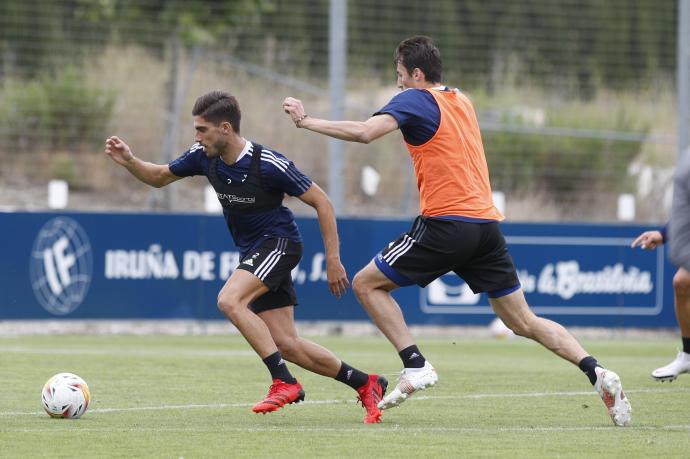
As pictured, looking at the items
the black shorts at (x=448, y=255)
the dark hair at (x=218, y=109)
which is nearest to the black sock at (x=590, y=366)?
the black shorts at (x=448, y=255)

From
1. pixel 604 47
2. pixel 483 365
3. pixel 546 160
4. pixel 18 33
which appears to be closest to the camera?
pixel 483 365

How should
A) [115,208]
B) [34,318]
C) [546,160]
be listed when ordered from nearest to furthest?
[34,318] → [115,208] → [546,160]

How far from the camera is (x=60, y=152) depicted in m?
22.8

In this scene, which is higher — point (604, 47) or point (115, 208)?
point (604, 47)

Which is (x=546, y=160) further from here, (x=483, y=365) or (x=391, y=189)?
(x=483, y=365)

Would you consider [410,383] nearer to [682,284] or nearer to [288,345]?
[288,345]

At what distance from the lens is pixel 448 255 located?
8.73 meters

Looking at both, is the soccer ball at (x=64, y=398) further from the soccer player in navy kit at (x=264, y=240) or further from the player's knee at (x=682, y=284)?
the player's knee at (x=682, y=284)

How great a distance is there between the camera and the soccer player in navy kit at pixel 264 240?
886cm

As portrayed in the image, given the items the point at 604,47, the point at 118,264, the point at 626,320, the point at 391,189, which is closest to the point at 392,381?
the point at 118,264

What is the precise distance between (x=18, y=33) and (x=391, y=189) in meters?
7.47

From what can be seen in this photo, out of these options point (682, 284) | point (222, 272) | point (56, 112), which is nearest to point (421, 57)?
point (682, 284)

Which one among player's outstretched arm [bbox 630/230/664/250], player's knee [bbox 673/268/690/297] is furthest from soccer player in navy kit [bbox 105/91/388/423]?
player's knee [bbox 673/268/690/297]

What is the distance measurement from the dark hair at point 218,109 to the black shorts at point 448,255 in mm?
1317
